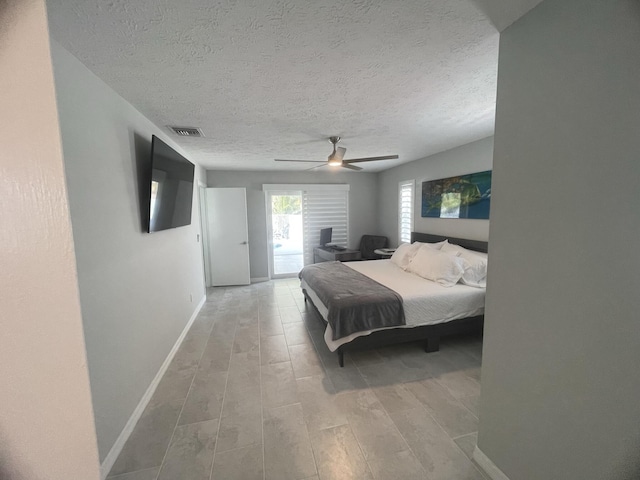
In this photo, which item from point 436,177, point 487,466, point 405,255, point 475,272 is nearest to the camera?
point 487,466

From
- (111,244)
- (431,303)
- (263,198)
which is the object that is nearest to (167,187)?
(111,244)

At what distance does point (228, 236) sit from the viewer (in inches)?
195

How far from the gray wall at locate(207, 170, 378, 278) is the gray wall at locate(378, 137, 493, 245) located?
11.1 inches

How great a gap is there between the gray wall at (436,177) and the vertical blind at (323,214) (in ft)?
2.91

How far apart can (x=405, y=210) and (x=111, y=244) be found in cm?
451

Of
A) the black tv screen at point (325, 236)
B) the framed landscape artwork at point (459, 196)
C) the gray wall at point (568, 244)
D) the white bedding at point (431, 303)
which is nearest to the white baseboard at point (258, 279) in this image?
the black tv screen at point (325, 236)

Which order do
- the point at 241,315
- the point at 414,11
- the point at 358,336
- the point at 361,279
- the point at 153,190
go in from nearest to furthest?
the point at 414,11, the point at 153,190, the point at 358,336, the point at 361,279, the point at 241,315

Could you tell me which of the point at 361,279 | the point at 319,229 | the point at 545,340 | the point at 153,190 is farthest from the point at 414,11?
the point at 319,229

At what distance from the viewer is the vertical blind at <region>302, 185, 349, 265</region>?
560 cm

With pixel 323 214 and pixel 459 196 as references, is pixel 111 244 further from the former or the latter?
pixel 323 214

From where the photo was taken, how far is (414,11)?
44.2 inches

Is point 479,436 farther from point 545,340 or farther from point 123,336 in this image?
point 123,336

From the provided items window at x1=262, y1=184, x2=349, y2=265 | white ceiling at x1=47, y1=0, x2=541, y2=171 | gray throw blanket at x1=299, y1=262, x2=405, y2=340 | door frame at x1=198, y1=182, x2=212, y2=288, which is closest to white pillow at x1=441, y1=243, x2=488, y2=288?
gray throw blanket at x1=299, y1=262, x2=405, y2=340

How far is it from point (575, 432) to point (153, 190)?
291 cm
